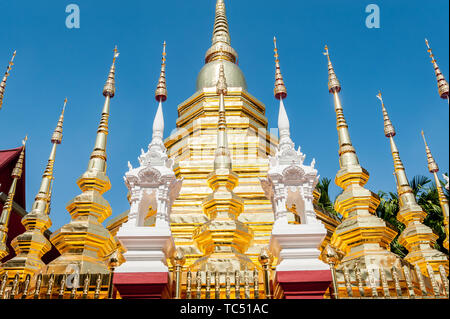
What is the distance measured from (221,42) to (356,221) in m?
10.7

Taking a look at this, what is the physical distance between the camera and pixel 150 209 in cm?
794

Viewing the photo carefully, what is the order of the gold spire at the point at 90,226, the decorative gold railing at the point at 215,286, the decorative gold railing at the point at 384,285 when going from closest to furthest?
the decorative gold railing at the point at 215,286, the decorative gold railing at the point at 384,285, the gold spire at the point at 90,226

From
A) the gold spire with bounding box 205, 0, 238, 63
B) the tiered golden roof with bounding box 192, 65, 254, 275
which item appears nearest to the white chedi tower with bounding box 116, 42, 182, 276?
the tiered golden roof with bounding box 192, 65, 254, 275

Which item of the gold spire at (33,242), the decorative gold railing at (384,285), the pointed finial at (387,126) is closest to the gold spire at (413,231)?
the pointed finial at (387,126)

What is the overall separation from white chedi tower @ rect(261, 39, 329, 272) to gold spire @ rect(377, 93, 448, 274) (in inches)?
128

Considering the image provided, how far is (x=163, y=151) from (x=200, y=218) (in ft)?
7.25

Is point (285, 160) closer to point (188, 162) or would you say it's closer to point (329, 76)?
point (329, 76)

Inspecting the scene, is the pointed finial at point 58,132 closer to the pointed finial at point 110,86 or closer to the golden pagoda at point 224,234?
the golden pagoda at point 224,234

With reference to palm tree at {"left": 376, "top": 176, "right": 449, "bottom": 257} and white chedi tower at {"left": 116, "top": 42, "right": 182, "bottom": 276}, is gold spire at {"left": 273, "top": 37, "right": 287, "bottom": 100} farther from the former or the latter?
palm tree at {"left": 376, "top": 176, "right": 449, "bottom": 257}

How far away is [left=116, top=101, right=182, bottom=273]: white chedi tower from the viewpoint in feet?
20.7

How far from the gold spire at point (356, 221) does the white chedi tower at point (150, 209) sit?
3077mm

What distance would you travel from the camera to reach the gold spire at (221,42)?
52.1ft

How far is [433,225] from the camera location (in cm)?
1681

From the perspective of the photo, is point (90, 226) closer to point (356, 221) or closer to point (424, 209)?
point (356, 221)
